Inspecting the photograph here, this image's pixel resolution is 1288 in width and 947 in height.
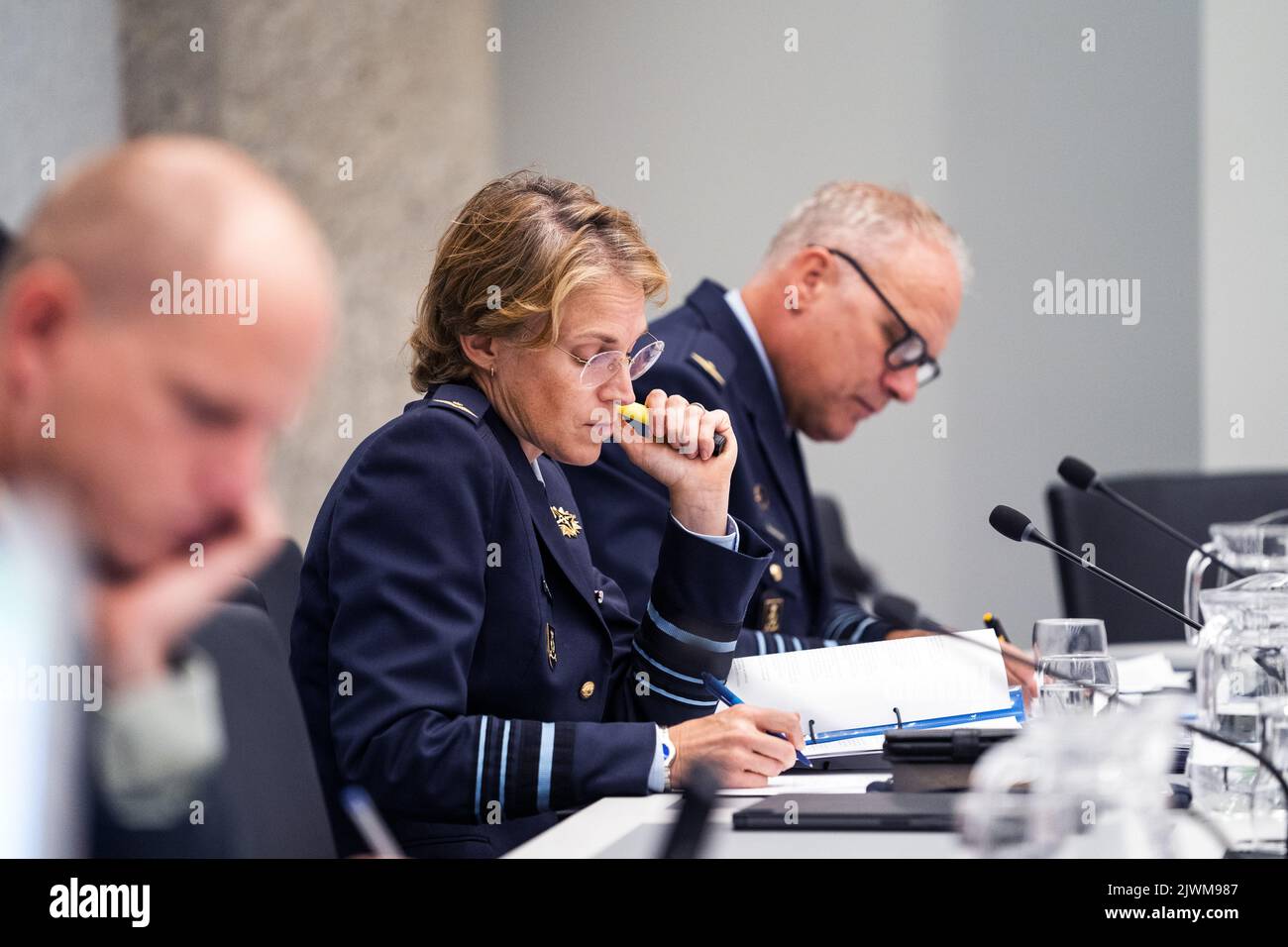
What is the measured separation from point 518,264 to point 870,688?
24.9 inches

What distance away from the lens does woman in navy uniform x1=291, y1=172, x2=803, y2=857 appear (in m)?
1.35

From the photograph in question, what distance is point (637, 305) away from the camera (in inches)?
64.2

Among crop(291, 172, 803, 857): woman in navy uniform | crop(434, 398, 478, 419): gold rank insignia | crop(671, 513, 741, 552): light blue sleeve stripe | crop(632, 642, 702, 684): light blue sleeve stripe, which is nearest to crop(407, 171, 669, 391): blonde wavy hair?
crop(291, 172, 803, 857): woman in navy uniform

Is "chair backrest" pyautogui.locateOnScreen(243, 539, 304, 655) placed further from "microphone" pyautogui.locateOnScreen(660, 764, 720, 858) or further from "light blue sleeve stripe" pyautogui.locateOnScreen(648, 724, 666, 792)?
"microphone" pyautogui.locateOnScreen(660, 764, 720, 858)

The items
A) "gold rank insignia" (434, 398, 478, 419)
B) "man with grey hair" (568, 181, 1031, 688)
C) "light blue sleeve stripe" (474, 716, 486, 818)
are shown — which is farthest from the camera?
"man with grey hair" (568, 181, 1031, 688)

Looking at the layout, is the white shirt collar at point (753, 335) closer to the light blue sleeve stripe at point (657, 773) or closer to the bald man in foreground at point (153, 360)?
the light blue sleeve stripe at point (657, 773)

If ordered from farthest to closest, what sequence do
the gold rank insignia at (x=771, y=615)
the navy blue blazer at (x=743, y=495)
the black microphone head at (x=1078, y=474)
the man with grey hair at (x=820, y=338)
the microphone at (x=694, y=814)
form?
the man with grey hair at (x=820, y=338)
the gold rank insignia at (x=771, y=615)
the navy blue blazer at (x=743, y=495)
the black microphone head at (x=1078, y=474)
the microphone at (x=694, y=814)

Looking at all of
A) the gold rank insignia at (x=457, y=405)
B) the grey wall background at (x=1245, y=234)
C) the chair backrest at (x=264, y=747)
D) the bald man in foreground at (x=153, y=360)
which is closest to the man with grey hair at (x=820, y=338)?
the gold rank insignia at (x=457, y=405)

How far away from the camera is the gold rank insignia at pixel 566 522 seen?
1.65 meters

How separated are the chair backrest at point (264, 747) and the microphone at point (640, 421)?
63 cm

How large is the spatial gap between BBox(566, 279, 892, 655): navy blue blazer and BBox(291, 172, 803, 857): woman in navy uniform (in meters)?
0.24

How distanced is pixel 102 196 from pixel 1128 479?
2.91 metres

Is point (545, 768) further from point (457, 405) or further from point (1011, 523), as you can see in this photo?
point (1011, 523)

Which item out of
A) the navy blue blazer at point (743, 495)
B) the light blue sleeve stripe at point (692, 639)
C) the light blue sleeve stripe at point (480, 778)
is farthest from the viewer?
the navy blue blazer at point (743, 495)
